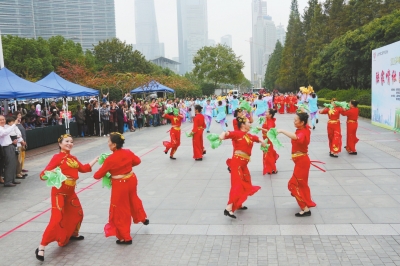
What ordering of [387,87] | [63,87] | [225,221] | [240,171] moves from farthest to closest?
1. [63,87]
2. [387,87]
3. [240,171]
4. [225,221]

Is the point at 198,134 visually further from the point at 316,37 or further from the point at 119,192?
the point at 316,37

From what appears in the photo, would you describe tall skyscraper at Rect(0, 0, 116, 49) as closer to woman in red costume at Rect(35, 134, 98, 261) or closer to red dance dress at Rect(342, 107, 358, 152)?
red dance dress at Rect(342, 107, 358, 152)

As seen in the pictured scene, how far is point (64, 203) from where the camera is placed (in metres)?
5.24

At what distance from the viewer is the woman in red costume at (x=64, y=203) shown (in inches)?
197

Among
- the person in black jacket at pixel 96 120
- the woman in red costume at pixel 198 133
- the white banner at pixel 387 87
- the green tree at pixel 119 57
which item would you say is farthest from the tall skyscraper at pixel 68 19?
the woman in red costume at pixel 198 133

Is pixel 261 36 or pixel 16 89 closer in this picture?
pixel 16 89

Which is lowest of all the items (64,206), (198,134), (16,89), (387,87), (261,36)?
(64,206)

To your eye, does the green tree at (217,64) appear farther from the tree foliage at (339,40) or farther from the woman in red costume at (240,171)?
the woman in red costume at (240,171)

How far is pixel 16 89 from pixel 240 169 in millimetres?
9623

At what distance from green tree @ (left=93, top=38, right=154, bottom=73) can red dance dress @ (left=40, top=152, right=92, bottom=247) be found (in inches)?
1800

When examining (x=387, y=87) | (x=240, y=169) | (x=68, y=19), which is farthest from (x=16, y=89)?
(x=68, y=19)

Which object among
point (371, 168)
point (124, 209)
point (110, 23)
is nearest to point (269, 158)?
point (371, 168)

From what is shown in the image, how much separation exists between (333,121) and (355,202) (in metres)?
4.68

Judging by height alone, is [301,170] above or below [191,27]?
below
